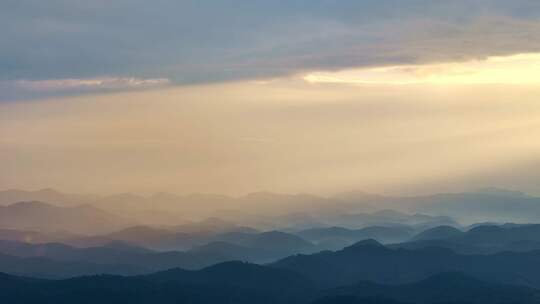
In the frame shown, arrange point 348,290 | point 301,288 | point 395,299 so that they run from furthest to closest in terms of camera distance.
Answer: point 301,288 < point 348,290 < point 395,299

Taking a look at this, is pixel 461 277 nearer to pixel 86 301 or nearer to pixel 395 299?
pixel 395 299

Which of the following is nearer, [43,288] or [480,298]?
[480,298]

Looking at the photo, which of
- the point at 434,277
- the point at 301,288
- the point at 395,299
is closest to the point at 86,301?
the point at 301,288

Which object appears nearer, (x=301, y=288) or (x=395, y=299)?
(x=395, y=299)

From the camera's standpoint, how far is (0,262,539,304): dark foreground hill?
555 feet

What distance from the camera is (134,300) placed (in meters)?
171

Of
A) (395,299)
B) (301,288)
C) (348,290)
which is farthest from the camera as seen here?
(301,288)

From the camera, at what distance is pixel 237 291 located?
179 m

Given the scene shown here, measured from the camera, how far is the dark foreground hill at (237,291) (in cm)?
16912

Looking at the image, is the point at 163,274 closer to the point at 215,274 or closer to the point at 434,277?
the point at 215,274

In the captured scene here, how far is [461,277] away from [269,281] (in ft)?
129

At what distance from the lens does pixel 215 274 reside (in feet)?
632

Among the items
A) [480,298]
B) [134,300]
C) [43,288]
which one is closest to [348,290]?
[480,298]

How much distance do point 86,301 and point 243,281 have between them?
34.6 m
